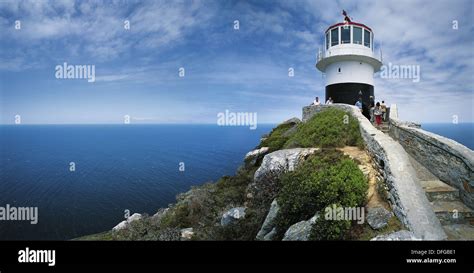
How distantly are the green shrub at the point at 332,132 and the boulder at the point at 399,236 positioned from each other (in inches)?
212

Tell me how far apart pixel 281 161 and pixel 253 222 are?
287cm

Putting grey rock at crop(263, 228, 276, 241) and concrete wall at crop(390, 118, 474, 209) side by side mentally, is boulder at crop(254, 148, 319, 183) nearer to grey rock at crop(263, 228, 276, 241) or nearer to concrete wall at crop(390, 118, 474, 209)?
grey rock at crop(263, 228, 276, 241)

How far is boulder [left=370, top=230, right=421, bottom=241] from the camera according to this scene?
538 centimetres

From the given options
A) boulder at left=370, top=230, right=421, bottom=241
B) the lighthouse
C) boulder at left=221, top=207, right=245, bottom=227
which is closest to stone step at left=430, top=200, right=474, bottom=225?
boulder at left=370, top=230, right=421, bottom=241

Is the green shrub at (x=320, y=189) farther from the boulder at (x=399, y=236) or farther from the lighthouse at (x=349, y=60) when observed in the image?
the lighthouse at (x=349, y=60)

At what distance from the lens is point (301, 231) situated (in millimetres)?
6781

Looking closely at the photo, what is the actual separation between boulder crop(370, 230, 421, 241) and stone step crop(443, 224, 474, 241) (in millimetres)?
1053

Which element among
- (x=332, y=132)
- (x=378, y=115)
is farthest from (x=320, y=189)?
(x=378, y=115)

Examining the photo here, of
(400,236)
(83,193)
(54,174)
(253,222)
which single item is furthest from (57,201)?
(400,236)

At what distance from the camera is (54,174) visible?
56531 mm

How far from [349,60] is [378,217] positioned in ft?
50.3

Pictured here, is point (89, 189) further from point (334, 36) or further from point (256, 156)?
point (334, 36)

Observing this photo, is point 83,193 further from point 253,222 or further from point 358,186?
point 358,186
